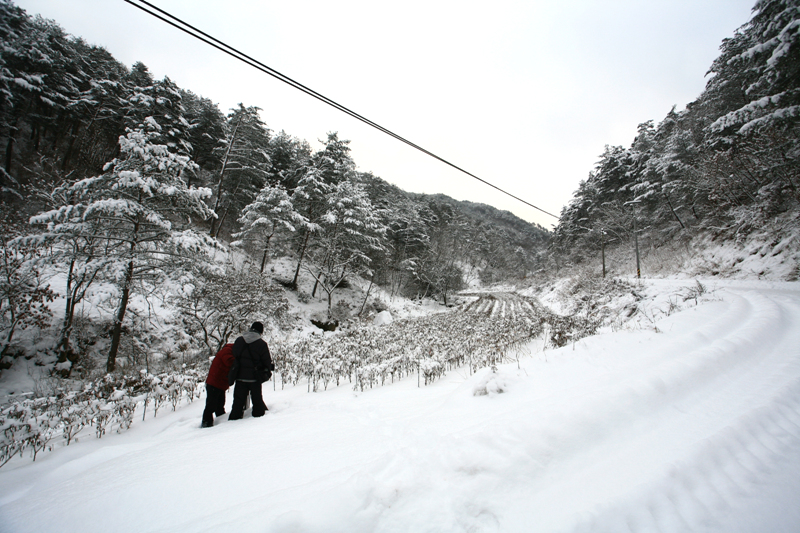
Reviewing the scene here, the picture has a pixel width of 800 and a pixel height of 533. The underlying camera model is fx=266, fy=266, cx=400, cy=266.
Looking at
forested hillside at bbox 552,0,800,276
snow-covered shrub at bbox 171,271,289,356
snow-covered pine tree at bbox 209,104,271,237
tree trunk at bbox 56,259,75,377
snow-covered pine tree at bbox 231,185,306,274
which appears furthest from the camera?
snow-covered pine tree at bbox 209,104,271,237

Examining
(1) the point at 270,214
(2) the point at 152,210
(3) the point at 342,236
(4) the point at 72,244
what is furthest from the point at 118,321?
(3) the point at 342,236

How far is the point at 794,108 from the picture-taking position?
11.8 metres

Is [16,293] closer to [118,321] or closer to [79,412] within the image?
[118,321]

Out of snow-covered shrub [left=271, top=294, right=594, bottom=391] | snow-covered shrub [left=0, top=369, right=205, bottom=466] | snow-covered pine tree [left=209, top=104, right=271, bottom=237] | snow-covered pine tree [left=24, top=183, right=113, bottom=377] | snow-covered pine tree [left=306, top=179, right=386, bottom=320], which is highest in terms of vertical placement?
snow-covered pine tree [left=209, top=104, right=271, bottom=237]

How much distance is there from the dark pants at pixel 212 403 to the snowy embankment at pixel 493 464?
0.95 feet

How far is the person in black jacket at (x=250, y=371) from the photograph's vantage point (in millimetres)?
4711

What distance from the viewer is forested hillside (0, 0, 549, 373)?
9094 mm

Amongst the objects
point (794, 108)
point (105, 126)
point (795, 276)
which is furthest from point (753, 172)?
point (105, 126)

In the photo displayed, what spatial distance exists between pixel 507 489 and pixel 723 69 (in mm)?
32753

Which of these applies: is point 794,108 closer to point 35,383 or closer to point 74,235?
point 74,235

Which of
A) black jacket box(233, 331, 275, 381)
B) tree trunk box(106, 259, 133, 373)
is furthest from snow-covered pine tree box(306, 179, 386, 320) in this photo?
black jacket box(233, 331, 275, 381)

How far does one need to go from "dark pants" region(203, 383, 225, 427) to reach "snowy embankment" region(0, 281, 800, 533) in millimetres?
289

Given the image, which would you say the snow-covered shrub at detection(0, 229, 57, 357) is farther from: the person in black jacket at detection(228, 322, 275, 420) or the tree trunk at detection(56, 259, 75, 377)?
the person in black jacket at detection(228, 322, 275, 420)

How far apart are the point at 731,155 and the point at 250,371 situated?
24.8m
